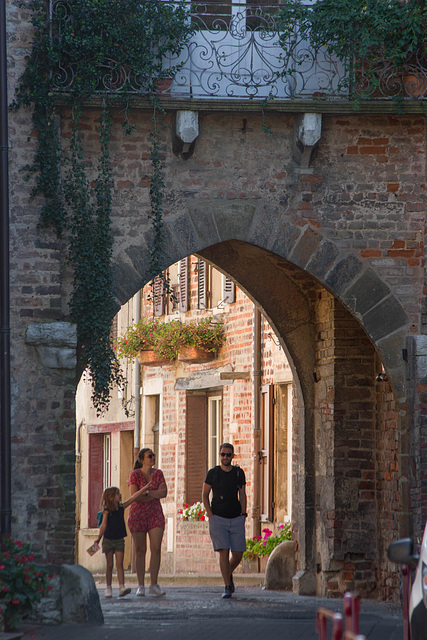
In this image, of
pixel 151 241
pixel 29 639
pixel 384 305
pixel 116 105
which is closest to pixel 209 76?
pixel 116 105

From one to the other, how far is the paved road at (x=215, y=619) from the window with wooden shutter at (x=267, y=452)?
3.44 meters

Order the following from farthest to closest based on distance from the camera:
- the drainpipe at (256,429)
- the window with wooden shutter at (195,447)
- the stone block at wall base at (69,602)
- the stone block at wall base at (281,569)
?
the window with wooden shutter at (195,447)
the drainpipe at (256,429)
the stone block at wall base at (281,569)
the stone block at wall base at (69,602)

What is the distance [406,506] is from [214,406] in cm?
854

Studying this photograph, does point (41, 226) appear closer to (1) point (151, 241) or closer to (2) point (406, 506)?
(1) point (151, 241)

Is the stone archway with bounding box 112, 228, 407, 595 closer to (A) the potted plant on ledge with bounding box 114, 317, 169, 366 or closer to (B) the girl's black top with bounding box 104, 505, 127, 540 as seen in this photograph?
(B) the girl's black top with bounding box 104, 505, 127, 540

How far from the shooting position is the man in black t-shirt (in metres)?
12.0

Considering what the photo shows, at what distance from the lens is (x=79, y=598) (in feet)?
31.7

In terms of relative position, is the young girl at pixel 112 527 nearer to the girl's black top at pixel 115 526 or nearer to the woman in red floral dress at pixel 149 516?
the girl's black top at pixel 115 526

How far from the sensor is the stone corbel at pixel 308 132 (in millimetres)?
10555

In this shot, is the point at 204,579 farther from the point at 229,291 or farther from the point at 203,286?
the point at 203,286

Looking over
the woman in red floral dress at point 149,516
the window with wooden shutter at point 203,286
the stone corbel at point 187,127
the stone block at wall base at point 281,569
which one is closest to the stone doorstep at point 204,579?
the stone block at wall base at point 281,569

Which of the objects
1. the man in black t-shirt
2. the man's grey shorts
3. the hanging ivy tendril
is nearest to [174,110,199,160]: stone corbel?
the hanging ivy tendril

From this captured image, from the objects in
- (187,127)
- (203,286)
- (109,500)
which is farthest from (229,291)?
(187,127)

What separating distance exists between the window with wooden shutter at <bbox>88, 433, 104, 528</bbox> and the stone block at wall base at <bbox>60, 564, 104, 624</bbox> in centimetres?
1342
